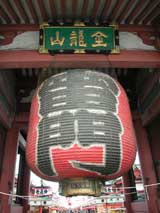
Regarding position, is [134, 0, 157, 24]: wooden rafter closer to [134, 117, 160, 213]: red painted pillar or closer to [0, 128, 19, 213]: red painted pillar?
[134, 117, 160, 213]: red painted pillar

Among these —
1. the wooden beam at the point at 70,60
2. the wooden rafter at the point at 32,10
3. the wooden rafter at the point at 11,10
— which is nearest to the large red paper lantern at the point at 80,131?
the wooden beam at the point at 70,60

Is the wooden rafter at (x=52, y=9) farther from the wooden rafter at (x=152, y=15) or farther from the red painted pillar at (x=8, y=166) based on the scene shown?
the red painted pillar at (x=8, y=166)

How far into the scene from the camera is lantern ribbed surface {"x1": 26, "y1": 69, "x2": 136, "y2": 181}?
2.22 metres

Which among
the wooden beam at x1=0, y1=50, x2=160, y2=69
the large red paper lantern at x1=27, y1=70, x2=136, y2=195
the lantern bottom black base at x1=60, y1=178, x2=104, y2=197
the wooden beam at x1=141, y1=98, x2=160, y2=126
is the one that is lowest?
the lantern bottom black base at x1=60, y1=178, x2=104, y2=197

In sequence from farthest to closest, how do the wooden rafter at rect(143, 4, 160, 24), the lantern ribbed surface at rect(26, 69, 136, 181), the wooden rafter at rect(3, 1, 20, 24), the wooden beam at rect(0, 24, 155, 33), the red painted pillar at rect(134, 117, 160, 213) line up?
the red painted pillar at rect(134, 117, 160, 213) → the wooden beam at rect(0, 24, 155, 33) → the wooden rafter at rect(143, 4, 160, 24) → the wooden rafter at rect(3, 1, 20, 24) → the lantern ribbed surface at rect(26, 69, 136, 181)

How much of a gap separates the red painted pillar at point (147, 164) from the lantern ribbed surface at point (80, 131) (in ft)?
6.26

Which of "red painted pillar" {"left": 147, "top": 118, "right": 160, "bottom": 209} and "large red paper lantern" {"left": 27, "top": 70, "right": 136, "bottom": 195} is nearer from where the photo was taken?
"large red paper lantern" {"left": 27, "top": 70, "right": 136, "bottom": 195}

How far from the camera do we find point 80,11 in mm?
3123

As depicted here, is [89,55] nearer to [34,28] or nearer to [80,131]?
[34,28]

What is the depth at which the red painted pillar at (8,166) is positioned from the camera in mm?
4047

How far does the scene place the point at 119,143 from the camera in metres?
2.37

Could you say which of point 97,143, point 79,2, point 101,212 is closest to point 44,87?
point 97,143

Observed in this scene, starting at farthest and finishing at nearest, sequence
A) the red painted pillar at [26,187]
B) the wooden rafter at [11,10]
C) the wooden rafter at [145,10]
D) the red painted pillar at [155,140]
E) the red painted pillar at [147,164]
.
Result: 1. the red painted pillar at [26,187]
2. the red painted pillar at [155,140]
3. the red painted pillar at [147,164]
4. the wooden rafter at [145,10]
5. the wooden rafter at [11,10]

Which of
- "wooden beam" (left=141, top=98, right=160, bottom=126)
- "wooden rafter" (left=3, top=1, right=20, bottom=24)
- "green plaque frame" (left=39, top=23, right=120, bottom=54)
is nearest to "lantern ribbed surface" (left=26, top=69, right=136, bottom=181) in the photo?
"green plaque frame" (left=39, top=23, right=120, bottom=54)
